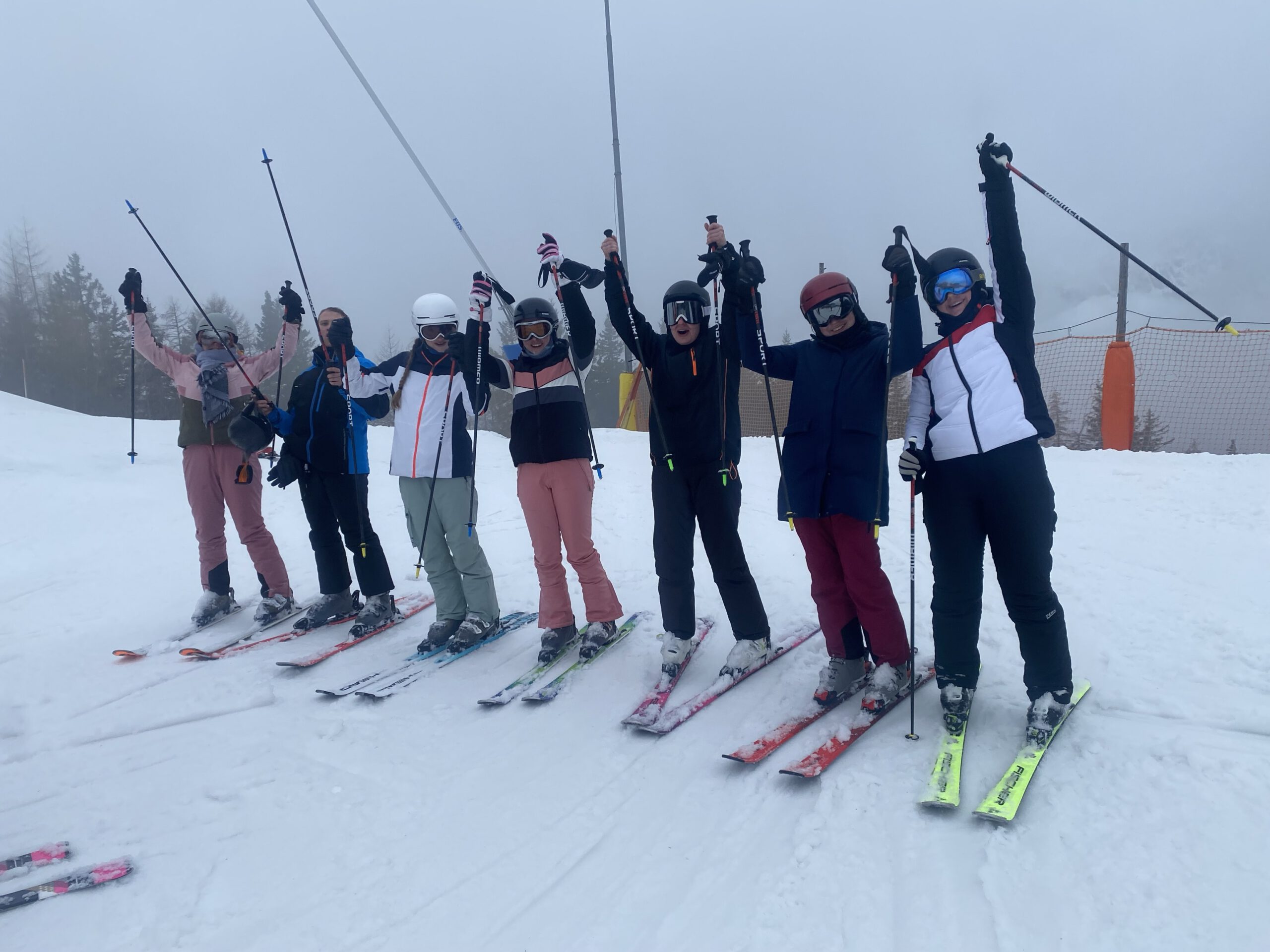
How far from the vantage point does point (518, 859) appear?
2.36 m

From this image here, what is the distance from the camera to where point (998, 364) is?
2865mm

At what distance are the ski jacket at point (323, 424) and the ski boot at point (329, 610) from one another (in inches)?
35.9

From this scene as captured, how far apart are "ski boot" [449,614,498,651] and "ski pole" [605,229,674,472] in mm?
1648


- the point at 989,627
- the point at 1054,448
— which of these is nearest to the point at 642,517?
the point at 989,627

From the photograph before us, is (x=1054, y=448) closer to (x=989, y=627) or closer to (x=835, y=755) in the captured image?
(x=989, y=627)

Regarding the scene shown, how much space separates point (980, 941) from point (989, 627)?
2.65 m

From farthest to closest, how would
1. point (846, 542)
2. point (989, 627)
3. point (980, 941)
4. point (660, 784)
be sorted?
point (989, 627), point (846, 542), point (660, 784), point (980, 941)

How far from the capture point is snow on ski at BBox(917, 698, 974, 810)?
7.92 ft

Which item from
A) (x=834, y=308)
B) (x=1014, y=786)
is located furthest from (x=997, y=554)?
(x=834, y=308)

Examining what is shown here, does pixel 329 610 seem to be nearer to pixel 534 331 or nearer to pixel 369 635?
pixel 369 635

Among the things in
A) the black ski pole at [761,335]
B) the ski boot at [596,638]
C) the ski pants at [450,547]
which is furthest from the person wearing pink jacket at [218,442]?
the black ski pole at [761,335]

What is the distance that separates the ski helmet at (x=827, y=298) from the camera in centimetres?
319

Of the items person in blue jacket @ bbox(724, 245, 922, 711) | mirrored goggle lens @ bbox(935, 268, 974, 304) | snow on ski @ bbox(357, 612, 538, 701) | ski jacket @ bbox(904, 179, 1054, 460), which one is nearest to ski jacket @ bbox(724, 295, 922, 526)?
person in blue jacket @ bbox(724, 245, 922, 711)

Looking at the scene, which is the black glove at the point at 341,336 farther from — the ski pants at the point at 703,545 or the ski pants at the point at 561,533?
the ski pants at the point at 703,545
